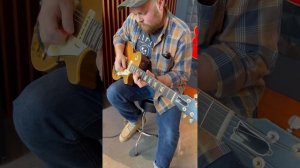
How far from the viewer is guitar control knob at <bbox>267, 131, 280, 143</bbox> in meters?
0.52

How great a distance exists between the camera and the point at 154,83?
21.5 inches

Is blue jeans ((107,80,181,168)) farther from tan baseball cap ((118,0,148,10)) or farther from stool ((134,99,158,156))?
tan baseball cap ((118,0,148,10))

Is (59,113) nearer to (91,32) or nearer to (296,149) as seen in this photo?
(91,32)

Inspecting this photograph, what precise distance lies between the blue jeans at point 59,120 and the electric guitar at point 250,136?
17cm

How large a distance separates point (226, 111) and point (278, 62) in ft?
0.33

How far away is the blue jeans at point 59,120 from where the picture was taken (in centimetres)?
59

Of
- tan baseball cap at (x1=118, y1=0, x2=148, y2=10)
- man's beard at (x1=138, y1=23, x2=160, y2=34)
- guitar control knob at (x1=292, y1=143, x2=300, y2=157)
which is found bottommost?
guitar control knob at (x1=292, y1=143, x2=300, y2=157)

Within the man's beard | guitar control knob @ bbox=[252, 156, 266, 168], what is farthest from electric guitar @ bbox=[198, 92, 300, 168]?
the man's beard

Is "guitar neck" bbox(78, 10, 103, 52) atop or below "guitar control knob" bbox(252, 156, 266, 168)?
atop

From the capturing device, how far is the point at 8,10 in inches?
21.0

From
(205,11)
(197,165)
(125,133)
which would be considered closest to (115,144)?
(125,133)

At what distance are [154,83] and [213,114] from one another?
0.10m

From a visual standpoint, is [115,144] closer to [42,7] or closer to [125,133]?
[125,133]

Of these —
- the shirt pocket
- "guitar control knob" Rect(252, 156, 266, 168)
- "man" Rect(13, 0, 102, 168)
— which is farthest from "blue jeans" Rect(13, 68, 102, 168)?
"guitar control knob" Rect(252, 156, 266, 168)
